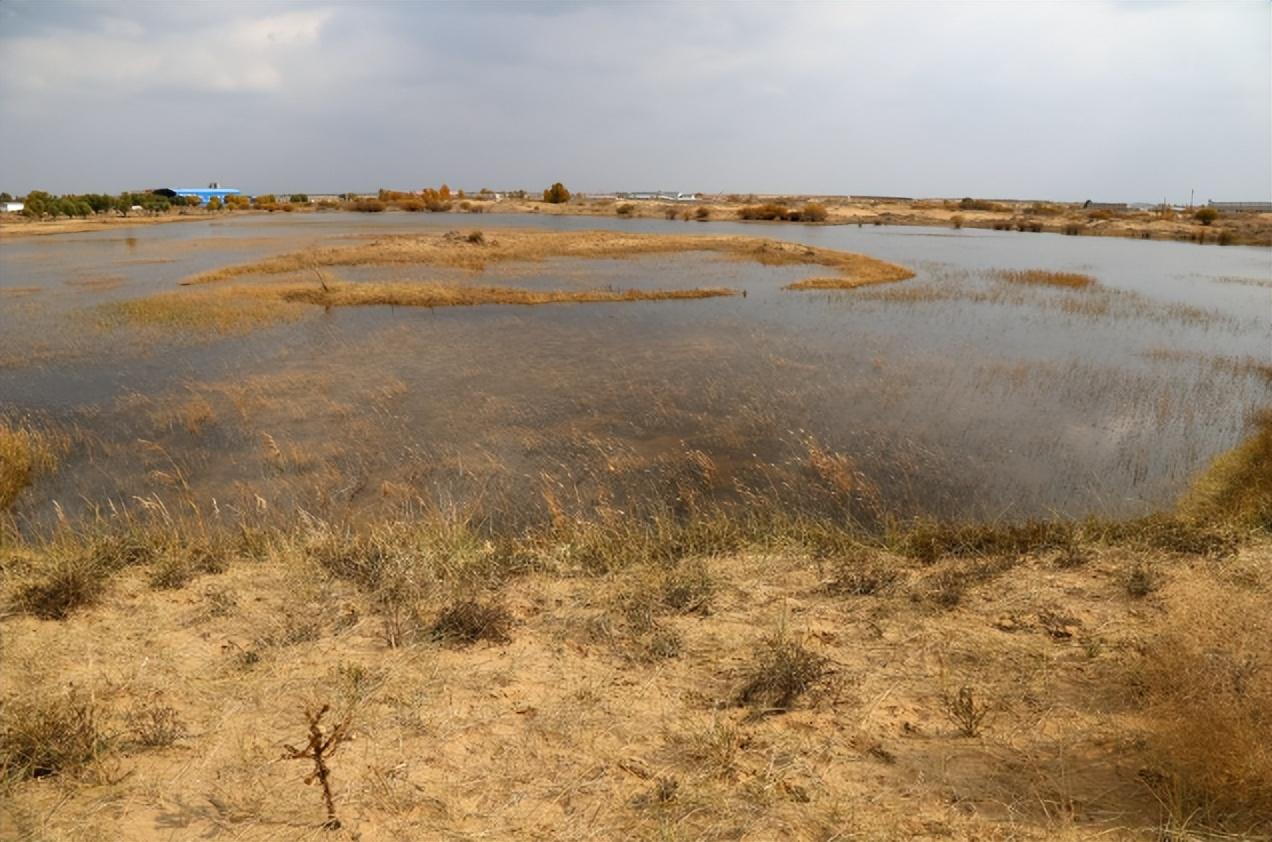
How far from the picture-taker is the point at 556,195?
11194 cm

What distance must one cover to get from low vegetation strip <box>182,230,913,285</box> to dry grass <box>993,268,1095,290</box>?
489 cm

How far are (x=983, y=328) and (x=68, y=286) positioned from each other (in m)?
36.0

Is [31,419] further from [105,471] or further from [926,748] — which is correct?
[926,748]

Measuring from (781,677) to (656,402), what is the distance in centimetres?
945

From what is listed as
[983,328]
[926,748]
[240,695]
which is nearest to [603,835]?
[926,748]

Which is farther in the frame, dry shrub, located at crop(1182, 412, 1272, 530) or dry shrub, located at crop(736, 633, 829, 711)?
dry shrub, located at crop(1182, 412, 1272, 530)

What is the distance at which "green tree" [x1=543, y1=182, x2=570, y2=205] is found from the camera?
111062 millimetres

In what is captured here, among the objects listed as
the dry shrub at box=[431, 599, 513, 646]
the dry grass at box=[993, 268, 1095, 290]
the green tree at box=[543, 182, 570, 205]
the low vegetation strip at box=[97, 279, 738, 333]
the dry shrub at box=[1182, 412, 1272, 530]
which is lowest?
the dry shrub at box=[431, 599, 513, 646]

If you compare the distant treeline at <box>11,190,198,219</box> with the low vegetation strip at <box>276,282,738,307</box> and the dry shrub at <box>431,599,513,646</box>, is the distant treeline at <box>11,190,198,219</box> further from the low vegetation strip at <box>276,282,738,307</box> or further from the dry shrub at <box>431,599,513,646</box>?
the dry shrub at <box>431,599,513,646</box>

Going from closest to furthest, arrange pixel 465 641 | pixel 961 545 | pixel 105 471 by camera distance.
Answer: pixel 465 641 → pixel 961 545 → pixel 105 471

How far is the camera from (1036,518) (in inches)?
352

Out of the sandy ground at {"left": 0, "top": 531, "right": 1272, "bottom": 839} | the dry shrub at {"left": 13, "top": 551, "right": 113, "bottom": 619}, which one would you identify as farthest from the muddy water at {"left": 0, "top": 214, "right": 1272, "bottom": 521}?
the sandy ground at {"left": 0, "top": 531, "right": 1272, "bottom": 839}

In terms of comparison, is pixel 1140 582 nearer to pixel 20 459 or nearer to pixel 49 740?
pixel 49 740

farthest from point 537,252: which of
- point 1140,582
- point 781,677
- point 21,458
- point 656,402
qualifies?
point 781,677
